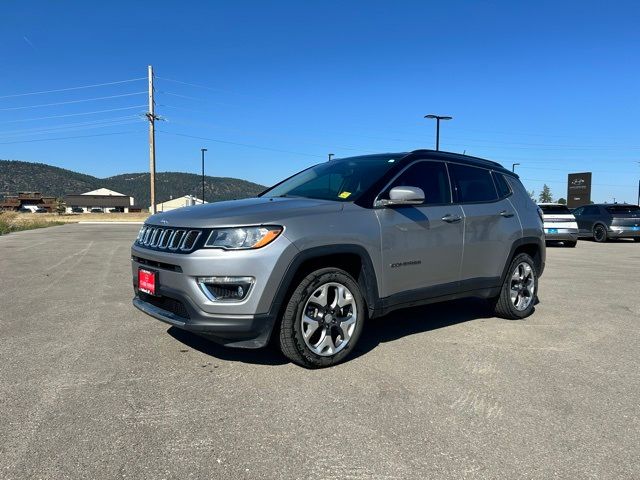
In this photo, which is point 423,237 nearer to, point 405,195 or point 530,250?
point 405,195

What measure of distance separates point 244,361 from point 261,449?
4.64 ft

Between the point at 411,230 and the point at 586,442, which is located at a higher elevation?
the point at 411,230

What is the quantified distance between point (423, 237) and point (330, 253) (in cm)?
110

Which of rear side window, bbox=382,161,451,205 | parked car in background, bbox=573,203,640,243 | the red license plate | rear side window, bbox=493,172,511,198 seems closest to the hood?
the red license plate

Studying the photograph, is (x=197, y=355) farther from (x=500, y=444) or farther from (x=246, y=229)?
(x=500, y=444)

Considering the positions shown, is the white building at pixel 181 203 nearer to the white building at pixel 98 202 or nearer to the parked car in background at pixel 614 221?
the parked car in background at pixel 614 221

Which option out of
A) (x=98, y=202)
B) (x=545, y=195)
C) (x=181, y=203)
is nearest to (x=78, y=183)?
(x=98, y=202)

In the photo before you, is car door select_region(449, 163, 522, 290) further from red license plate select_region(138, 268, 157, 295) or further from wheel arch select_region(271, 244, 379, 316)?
red license plate select_region(138, 268, 157, 295)

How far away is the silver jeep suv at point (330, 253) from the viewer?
352 cm

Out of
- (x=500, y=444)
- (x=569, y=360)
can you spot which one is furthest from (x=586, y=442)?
(x=569, y=360)

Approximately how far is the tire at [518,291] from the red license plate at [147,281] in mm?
3747

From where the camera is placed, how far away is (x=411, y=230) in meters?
4.40

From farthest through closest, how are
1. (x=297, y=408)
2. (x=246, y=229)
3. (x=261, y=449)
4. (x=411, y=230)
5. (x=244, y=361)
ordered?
(x=411, y=230) → (x=244, y=361) → (x=246, y=229) → (x=297, y=408) → (x=261, y=449)

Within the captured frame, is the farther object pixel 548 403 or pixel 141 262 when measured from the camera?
pixel 141 262
